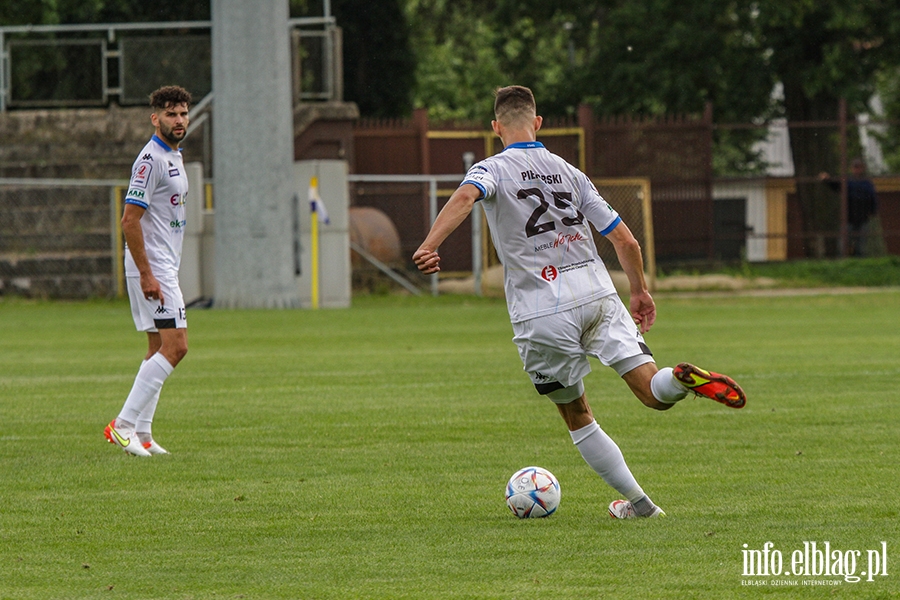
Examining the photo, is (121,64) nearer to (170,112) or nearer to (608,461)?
(170,112)

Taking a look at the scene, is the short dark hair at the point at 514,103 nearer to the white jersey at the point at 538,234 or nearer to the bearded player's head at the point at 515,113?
the bearded player's head at the point at 515,113

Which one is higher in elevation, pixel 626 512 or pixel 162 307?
pixel 162 307

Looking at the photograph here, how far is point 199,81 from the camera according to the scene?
91.1 ft

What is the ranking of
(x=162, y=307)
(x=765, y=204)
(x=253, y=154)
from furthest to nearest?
(x=765, y=204) < (x=253, y=154) < (x=162, y=307)

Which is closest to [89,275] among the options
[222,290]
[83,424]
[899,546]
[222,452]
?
[222,290]

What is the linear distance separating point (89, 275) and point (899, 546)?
21992 millimetres

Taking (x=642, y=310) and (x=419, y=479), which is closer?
(x=642, y=310)

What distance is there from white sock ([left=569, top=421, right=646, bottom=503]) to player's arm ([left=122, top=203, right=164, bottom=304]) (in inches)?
129

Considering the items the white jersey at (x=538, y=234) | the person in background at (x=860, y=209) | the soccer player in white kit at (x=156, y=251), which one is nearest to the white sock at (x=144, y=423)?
the soccer player in white kit at (x=156, y=251)

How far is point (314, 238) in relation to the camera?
2400cm

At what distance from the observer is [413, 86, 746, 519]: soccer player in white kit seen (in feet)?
19.9

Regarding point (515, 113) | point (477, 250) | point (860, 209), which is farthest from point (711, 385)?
point (860, 209)

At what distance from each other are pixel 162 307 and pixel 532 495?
332cm

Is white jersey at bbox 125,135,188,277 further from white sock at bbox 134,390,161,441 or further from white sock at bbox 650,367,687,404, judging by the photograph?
white sock at bbox 650,367,687,404
